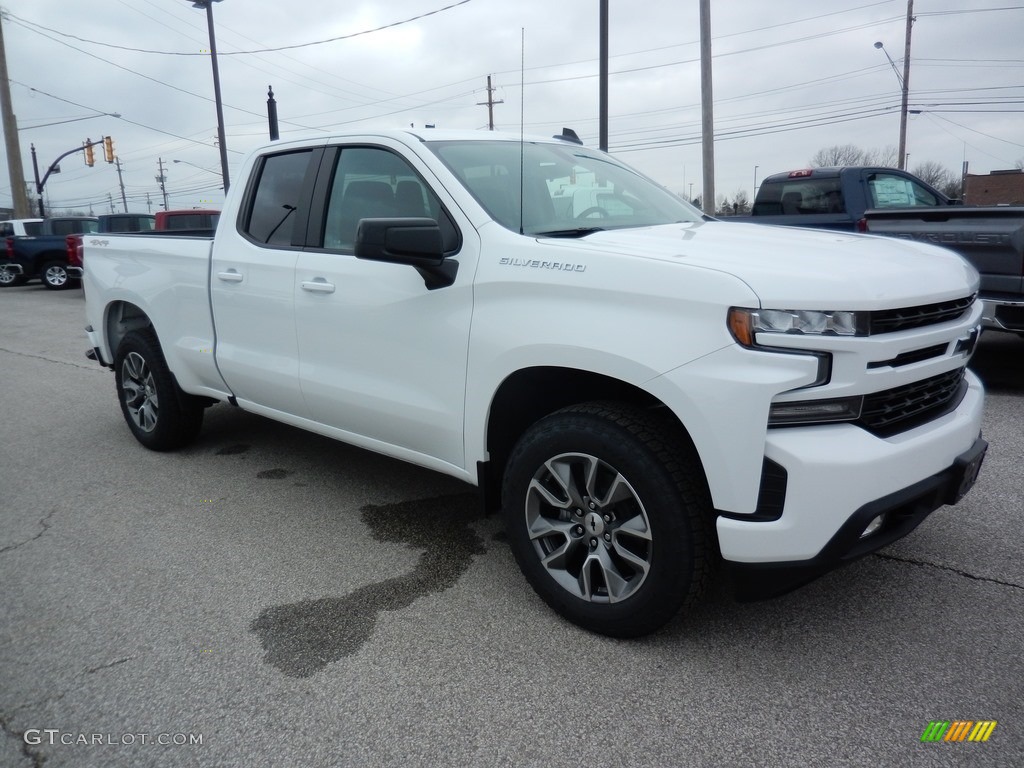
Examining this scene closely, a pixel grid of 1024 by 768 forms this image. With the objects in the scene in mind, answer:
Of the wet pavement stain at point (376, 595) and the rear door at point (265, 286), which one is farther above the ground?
the rear door at point (265, 286)

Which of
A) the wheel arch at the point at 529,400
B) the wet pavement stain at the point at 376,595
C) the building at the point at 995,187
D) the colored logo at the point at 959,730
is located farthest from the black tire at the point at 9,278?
the building at the point at 995,187

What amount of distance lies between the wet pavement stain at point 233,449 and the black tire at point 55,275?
680 inches

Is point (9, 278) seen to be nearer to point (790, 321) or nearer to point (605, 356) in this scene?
point (605, 356)

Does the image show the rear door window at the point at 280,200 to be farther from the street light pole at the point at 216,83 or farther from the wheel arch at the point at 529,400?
the street light pole at the point at 216,83

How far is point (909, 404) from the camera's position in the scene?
258 centimetres

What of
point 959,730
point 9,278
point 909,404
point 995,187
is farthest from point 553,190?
point 995,187

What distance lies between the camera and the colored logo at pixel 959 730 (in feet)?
7.50

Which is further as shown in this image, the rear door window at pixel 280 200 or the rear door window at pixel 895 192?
the rear door window at pixel 895 192

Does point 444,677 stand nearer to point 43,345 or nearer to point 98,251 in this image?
point 98,251

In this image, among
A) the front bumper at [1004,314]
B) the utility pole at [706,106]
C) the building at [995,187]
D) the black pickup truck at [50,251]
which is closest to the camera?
the front bumper at [1004,314]

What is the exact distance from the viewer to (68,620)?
307 cm

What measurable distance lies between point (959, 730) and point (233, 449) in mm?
4433

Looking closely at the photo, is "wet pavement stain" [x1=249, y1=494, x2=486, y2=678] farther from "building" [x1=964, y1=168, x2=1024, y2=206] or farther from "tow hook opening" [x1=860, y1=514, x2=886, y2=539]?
"building" [x1=964, y1=168, x2=1024, y2=206]

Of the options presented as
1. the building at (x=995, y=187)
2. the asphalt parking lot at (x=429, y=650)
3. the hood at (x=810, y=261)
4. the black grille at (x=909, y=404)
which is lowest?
the asphalt parking lot at (x=429, y=650)
